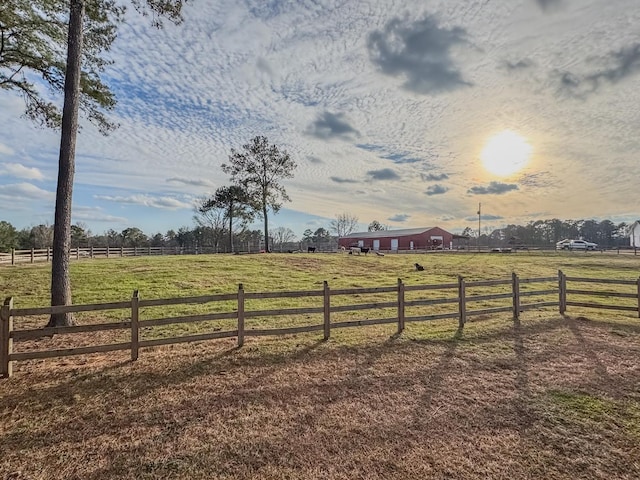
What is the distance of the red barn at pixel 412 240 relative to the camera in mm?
52562

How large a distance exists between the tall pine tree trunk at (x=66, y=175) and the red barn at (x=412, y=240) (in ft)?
157

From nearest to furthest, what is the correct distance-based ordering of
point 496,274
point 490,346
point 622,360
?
1. point 622,360
2. point 490,346
3. point 496,274

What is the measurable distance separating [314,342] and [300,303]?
15.4 ft

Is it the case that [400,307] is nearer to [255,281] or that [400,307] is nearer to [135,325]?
[135,325]

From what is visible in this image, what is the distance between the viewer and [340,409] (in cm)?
482

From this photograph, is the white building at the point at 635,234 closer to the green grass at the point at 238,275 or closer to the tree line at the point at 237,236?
the tree line at the point at 237,236

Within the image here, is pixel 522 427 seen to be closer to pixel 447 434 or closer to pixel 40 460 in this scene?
pixel 447 434

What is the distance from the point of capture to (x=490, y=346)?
→ 25.2 feet

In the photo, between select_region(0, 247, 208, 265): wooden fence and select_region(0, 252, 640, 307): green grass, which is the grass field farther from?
select_region(0, 247, 208, 265): wooden fence

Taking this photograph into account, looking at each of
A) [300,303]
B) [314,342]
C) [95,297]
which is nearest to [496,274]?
[300,303]

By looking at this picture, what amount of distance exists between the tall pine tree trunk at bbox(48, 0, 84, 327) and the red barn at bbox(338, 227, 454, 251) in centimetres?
4793

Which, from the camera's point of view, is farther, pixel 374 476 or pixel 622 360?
pixel 622 360

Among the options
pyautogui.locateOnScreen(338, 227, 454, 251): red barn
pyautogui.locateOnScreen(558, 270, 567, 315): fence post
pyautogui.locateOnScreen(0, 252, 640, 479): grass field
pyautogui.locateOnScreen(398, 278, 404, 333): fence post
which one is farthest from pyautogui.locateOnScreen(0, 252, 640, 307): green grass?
pyautogui.locateOnScreen(338, 227, 454, 251): red barn

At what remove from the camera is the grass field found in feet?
12.0
